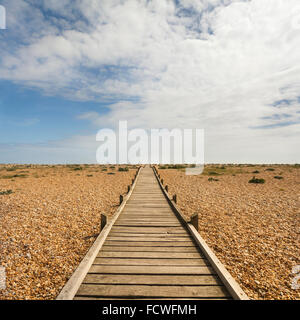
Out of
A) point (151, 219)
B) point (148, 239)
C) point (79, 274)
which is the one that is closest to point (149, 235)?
point (148, 239)

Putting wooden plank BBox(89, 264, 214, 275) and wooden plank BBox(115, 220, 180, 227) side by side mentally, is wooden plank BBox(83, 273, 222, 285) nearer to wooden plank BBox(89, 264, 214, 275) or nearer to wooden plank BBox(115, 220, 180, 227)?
wooden plank BBox(89, 264, 214, 275)

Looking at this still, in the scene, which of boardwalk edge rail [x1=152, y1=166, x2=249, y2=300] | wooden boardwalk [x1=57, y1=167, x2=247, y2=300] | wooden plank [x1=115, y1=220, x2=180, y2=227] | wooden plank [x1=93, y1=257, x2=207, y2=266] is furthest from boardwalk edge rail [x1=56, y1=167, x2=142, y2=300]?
boardwalk edge rail [x1=152, y1=166, x2=249, y2=300]

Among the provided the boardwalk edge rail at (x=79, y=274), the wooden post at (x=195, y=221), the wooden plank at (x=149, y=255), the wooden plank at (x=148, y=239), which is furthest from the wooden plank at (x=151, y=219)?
the wooden plank at (x=149, y=255)

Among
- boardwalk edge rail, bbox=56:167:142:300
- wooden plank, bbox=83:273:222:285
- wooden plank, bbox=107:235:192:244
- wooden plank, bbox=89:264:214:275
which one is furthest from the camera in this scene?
wooden plank, bbox=107:235:192:244

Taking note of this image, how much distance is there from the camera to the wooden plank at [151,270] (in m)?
3.92

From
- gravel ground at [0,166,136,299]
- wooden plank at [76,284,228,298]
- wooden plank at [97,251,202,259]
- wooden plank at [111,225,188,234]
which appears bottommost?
gravel ground at [0,166,136,299]

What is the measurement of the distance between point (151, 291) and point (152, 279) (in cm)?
30

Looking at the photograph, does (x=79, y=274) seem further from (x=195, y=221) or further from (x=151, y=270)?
(x=195, y=221)

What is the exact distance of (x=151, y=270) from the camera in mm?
3971

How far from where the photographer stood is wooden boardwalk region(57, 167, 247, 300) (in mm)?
3383

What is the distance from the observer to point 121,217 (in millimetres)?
7430
